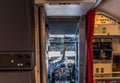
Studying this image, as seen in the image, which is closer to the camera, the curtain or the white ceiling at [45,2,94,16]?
the white ceiling at [45,2,94,16]

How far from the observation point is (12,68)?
166cm

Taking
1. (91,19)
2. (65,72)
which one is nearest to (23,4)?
(91,19)

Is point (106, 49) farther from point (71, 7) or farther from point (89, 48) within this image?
point (71, 7)

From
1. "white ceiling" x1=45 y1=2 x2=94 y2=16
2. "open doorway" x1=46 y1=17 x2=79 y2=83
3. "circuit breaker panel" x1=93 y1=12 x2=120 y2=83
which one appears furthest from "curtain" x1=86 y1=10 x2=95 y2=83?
"open doorway" x1=46 y1=17 x2=79 y2=83

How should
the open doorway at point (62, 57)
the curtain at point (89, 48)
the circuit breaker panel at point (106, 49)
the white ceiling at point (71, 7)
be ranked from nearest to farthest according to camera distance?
1. the white ceiling at point (71, 7)
2. the curtain at point (89, 48)
3. the circuit breaker panel at point (106, 49)
4. the open doorway at point (62, 57)

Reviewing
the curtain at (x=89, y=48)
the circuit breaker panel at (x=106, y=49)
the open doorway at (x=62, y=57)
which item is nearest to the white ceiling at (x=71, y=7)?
the curtain at (x=89, y=48)

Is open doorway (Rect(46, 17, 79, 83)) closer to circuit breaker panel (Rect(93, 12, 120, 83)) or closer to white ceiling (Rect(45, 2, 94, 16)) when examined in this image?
circuit breaker panel (Rect(93, 12, 120, 83))

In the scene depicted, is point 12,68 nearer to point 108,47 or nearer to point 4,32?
A: point 4,32

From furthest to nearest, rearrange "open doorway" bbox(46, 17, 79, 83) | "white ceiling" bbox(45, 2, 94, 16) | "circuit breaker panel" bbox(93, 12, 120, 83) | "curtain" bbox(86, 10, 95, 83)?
"open doorway" bbox(46, 17, 79, 83)
"circuit breaker panel" bbox(93, 12, 120, 83)
"curtain" bbox(86, 10, 95, 83)
"white ceiling" bbox(45, 2, 94, 16)

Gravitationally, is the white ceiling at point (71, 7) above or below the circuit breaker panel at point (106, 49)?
above

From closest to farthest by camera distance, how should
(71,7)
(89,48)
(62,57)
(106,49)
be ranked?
(71,7) → (89,48) → (106,49) → (62,57)

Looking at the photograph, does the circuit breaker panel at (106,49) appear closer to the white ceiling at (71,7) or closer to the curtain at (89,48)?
the curtain at (89,48)

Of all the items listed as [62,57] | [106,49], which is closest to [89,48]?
[106,49]

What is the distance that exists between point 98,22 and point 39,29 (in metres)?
1.36
